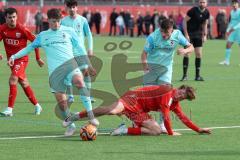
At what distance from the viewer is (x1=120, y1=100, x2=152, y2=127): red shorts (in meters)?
13.0

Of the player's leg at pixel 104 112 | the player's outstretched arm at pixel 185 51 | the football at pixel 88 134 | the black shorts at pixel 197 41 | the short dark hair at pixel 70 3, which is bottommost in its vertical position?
the black shorts at pixel 197 41

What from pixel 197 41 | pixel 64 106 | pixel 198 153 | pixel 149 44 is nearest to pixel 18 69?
pixel 64 106

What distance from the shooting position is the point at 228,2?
201 ft

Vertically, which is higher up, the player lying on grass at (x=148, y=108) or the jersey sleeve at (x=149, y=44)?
the jersey sleeve at (x=149, y=44)

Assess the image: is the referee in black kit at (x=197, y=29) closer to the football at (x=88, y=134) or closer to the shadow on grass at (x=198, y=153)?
the football at (x=88, y=134)

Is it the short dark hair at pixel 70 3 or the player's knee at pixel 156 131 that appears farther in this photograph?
the short dark hair at pixel 70 3

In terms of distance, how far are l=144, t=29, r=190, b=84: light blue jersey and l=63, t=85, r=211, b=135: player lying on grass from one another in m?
0.70

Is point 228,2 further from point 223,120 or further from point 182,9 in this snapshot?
point 223,120

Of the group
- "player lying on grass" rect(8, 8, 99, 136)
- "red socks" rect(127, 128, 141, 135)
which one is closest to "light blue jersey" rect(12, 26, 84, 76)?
"player lying on grass" rect(8, 8, 99, 136)

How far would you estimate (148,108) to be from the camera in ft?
43.0

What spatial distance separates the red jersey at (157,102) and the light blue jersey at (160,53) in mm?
602

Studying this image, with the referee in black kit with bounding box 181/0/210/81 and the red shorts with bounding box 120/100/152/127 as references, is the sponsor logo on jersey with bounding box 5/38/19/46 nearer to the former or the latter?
the red shorts with bounding box 120/100/152/127

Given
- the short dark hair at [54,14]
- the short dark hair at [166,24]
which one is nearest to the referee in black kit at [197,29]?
the short dark hair at [166,24]

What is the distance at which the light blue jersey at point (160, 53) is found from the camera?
44.9ft
